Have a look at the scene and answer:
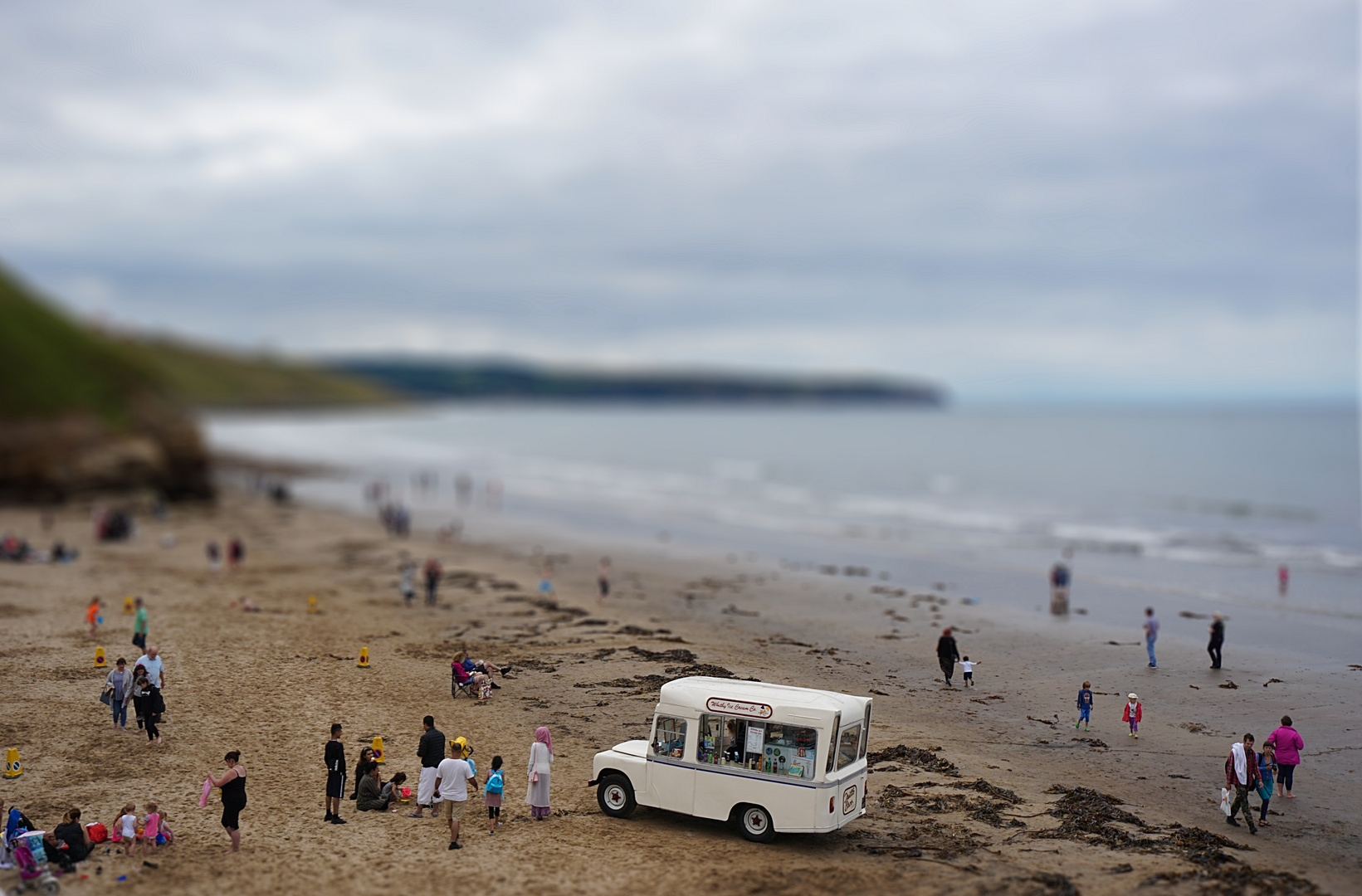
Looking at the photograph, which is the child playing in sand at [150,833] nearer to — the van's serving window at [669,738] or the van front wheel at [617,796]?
the van front wheel at [617,796]

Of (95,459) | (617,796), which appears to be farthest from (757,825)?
(95,459)

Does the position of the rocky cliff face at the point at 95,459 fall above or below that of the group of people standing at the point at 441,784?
above

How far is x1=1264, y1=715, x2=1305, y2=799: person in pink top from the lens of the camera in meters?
15.5

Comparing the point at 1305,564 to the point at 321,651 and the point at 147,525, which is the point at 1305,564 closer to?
the point at 321,651

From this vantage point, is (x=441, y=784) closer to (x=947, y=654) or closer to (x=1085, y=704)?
(x=947, y=654)

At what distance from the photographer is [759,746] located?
44.4ft

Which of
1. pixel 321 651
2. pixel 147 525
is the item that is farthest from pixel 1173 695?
pixel 147 525

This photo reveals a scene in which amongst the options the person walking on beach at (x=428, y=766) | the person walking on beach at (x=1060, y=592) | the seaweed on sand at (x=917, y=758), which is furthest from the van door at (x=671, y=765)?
the person walking on beach at (x=1060, y=592)

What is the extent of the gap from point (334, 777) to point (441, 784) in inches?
59.4

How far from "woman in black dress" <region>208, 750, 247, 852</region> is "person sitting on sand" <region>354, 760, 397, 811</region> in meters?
1.89

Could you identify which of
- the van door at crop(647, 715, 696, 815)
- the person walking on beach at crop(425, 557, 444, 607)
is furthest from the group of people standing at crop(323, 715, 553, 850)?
the person walking on beach at crop(425, 557, 444, 607)

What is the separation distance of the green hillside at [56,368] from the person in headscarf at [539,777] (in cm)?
5799

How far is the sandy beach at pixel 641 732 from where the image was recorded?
42.3 ft

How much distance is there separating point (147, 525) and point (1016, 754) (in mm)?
43885
